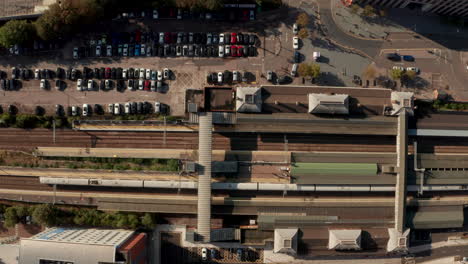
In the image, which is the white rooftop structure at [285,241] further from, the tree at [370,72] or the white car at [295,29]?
the white car at [295,29]

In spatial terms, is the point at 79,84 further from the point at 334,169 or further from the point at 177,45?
the point at 334,169

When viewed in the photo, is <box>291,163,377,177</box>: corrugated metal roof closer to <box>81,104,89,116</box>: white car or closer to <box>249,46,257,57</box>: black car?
<box>249,46,257,57</box>: black car

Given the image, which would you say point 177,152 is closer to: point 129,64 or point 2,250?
point 129,64

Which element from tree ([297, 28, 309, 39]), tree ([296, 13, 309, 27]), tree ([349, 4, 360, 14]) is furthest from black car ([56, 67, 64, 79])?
tree ([349, 4, 360, 14])

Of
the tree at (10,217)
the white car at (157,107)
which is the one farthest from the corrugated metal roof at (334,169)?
the tree at (10,217)

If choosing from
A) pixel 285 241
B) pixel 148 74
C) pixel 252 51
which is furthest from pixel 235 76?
pixel 285 241

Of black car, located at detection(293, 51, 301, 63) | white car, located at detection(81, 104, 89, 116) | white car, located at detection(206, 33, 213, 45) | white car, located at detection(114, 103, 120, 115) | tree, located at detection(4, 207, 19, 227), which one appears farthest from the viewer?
white car, located at detection(206, 33, 213, 45)

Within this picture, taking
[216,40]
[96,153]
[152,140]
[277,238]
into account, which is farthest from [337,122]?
[96,153]
